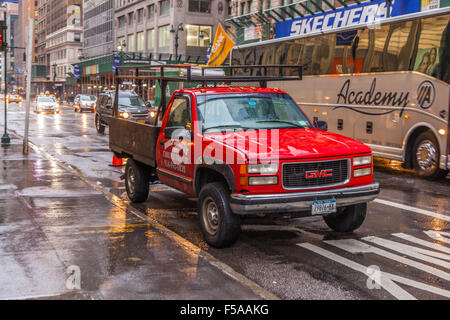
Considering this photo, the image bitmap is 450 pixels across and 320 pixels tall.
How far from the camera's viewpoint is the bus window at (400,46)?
13.4 metres

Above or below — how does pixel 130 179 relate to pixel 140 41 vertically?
below

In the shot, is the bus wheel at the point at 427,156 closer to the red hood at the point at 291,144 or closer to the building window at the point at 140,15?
the red hood at the point at 291,144

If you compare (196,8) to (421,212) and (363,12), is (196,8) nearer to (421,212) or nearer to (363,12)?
(363,12)

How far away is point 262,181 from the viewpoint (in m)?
6.71

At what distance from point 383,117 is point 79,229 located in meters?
8.94

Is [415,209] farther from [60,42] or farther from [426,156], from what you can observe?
[60,42]

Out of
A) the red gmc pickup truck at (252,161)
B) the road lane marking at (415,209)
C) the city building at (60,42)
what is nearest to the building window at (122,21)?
the city building at (60,42)

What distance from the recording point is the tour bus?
12617 mm

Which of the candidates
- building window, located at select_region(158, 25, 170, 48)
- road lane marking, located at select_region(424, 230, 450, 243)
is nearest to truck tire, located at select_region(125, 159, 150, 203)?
road lane marking, located at select_region(424, 230, 450, 243)

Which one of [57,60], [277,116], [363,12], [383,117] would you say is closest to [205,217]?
[277,116]

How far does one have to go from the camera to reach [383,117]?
14352 millimetres

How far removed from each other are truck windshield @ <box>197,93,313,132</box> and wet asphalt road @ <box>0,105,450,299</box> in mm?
1555

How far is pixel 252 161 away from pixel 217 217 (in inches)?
39.8

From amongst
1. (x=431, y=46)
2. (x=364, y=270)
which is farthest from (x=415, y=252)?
(x=431, y=46)
